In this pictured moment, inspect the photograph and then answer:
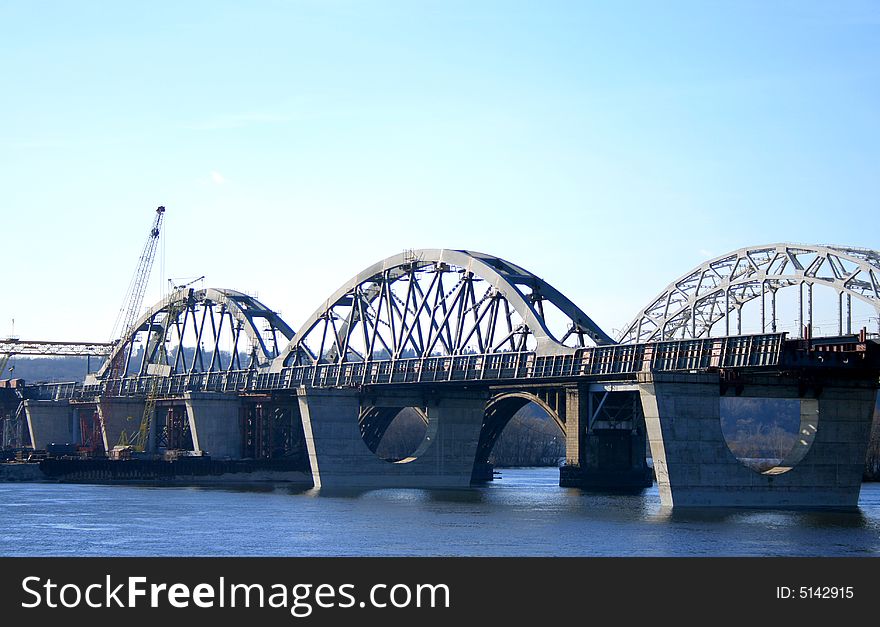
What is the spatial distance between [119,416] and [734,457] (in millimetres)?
115784

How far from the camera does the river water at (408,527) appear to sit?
72625mm

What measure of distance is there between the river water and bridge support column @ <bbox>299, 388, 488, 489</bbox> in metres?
9.80

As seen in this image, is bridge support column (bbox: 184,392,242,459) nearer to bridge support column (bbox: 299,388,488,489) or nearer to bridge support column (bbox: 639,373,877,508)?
bridge support column (bbox: 299,388,488,489)

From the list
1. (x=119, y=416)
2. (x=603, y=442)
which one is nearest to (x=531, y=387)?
(x=603, y=442)

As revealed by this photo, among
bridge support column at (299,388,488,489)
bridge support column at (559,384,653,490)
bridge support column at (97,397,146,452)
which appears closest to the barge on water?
bridge support column at (299,388,488,489)

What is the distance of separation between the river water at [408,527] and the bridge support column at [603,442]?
2037 cm

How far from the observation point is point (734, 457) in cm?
9662

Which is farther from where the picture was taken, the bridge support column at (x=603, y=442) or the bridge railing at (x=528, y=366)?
the bridge support column at (x=603, y=442)

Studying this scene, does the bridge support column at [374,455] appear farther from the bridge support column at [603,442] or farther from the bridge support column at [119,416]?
the bridge support column at [119,416]

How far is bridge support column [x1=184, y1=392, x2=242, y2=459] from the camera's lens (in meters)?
165

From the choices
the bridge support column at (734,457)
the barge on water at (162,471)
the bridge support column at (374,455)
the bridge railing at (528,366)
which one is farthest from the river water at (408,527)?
the barge on water at (162,471)
